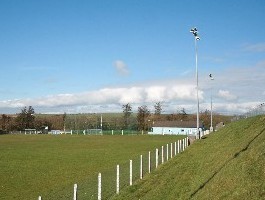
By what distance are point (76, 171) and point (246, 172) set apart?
53.3 ft

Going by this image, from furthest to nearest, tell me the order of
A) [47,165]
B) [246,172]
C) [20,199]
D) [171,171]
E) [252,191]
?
[47,165] → [171,171] → [20,199] → [246,172] → [252,191]

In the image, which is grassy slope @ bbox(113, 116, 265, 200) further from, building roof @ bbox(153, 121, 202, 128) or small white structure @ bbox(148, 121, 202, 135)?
building roof @ bbox(153, 121, 202, 128)

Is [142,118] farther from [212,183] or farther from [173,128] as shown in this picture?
[212,183]

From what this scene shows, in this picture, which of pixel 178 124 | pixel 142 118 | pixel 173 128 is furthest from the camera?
pixel 142 118

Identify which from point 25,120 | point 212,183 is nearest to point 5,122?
point 25,120

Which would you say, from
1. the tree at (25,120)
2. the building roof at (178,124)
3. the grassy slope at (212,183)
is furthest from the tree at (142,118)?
the grassy slope at (212,183)

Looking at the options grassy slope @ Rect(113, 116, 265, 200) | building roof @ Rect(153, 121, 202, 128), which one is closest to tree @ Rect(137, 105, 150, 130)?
building roof @ Rect(153, 121, 202, 128)

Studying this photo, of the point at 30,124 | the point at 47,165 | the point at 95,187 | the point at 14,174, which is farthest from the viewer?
the point at 30,124

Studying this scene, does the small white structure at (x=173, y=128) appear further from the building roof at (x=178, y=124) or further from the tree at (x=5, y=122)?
the tree at (x=5, y=122)

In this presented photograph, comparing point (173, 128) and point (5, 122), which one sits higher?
point (5, 122)

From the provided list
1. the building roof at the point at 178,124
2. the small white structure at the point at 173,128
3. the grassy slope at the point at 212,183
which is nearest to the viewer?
the grassy slope at the point at 212,183

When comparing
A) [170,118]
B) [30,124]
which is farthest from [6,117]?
[170,118]

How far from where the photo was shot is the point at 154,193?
16062 mm

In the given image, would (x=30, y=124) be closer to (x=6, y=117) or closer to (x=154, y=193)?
(x=6, y=117)
